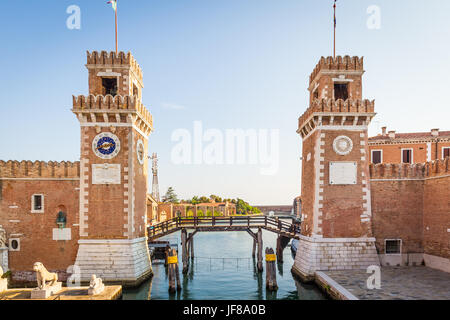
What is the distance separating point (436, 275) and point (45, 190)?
25.1 meters

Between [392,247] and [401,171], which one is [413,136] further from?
[392,247]

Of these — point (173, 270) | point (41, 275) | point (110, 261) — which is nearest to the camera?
point (41, 275)

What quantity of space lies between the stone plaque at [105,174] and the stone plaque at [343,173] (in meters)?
14.1

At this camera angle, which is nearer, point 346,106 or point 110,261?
point 110,261

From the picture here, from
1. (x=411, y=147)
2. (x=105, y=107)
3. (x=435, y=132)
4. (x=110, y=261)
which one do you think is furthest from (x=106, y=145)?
(x=435, y=132)

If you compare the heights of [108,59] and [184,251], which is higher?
[108,59]

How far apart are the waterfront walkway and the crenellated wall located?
130 cm

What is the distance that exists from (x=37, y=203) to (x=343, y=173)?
805 inches

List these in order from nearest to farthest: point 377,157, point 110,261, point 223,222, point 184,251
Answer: point 110,261, point 184,251, point 223,222, point 377,157

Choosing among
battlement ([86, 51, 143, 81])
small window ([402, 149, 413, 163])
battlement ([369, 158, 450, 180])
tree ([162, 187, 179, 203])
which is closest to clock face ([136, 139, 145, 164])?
battlement ([86, 51, 143, 81])

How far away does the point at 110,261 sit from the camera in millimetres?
20594

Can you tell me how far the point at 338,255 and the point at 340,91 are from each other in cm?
1183

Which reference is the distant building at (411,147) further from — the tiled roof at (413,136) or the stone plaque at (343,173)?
the stone plaque at (343,173)
